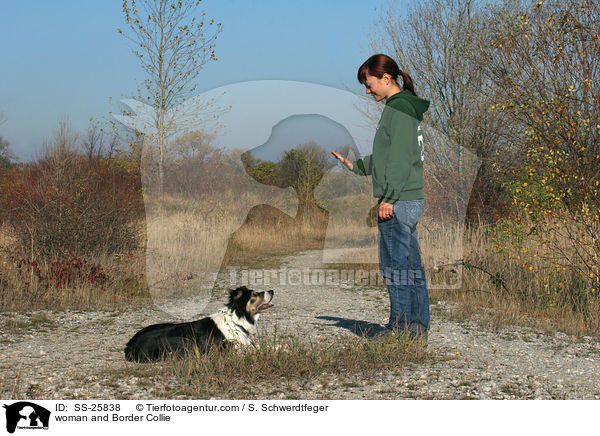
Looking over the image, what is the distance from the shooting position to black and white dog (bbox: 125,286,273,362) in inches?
173

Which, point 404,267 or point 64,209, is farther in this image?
point 64,209

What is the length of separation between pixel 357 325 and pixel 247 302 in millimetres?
1587

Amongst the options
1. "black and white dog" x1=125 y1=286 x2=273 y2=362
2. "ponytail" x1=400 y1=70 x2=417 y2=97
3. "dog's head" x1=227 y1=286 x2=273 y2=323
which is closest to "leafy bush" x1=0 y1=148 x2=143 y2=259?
"black and white dog" x1=125 y1=286 x2=273 y2=362

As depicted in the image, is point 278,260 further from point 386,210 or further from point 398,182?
point 398,182

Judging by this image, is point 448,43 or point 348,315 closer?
point 348,315

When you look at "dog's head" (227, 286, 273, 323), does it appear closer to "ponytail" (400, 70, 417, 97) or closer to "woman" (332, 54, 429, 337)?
"woman" (332, 54, 429, 337)

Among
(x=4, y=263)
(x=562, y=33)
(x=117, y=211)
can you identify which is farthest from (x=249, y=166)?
(x=4, y=263)

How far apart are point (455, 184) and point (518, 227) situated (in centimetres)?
519

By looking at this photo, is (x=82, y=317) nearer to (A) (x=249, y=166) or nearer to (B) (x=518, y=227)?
(A) (x=249, y=166)

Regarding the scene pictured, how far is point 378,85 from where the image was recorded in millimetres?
4348

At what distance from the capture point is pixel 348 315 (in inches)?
253
